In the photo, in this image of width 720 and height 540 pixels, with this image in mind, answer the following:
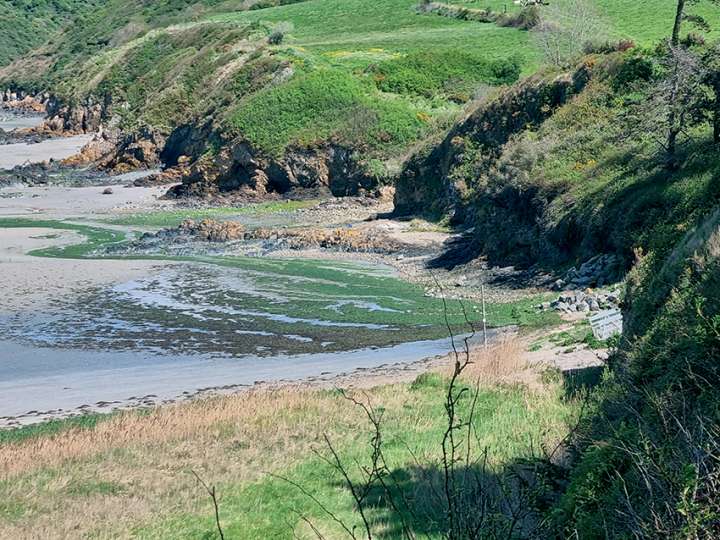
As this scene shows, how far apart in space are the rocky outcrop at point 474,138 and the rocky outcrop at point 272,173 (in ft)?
32.1

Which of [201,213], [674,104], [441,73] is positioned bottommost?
[201,213]

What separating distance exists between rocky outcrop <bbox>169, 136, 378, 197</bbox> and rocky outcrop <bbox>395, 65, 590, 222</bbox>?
385 inches

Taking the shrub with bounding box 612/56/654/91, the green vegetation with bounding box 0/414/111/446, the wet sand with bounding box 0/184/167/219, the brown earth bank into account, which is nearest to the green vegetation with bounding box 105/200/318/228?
the wet sand with bounding box 0/184/167/219

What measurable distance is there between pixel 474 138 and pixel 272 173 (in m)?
19.6

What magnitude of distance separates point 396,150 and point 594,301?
40072 mm

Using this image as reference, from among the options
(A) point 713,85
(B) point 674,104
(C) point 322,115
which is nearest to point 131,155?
(C) point 322,115

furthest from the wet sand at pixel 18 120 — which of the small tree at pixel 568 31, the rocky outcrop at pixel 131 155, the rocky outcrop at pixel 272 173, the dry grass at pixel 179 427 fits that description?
the dry grass at pixel 179 427

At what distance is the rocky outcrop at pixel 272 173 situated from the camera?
2579 inches

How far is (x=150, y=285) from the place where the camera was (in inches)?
1470

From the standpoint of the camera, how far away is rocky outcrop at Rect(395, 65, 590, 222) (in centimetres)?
4825

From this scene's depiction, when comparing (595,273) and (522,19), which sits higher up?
(522,19)

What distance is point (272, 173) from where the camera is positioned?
66938 mm

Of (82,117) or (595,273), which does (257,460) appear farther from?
(82,117)

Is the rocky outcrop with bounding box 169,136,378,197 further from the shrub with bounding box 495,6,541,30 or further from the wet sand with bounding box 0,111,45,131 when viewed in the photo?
the wet sand with bounding box 0,111,45,131
